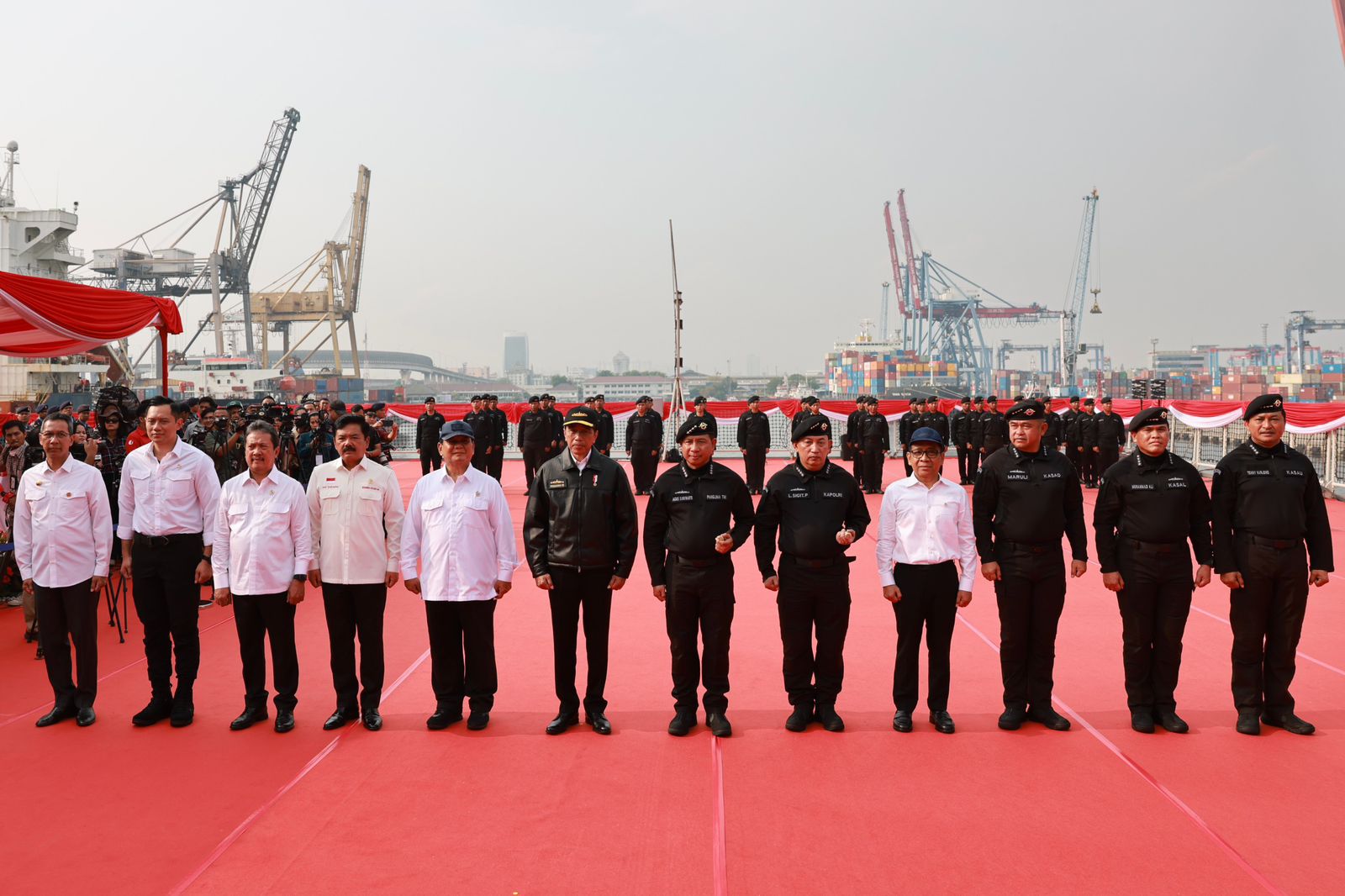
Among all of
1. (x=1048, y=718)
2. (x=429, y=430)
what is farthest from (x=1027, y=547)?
(x=429, y=430)

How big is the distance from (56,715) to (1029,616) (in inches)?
189

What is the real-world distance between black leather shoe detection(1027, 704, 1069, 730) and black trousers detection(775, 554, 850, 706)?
3.18 feet

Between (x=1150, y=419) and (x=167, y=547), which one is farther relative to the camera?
(x=167, y=547)

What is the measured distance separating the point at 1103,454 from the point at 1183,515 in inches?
441

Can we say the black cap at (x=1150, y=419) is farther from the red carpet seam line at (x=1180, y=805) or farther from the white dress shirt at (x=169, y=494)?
the white dress shirt at (x=169, y=494)

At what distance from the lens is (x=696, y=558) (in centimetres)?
404

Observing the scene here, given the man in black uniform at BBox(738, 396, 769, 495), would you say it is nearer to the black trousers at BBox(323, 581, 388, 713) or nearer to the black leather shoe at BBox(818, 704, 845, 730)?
the black leather shoe at BBox(818, 704, 845, 730)

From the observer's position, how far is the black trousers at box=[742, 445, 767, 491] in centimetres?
1434

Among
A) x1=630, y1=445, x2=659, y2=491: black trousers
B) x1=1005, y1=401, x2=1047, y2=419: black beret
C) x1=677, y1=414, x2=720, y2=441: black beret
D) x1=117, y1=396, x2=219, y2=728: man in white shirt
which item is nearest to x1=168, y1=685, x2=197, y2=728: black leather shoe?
x1=117, y1=396, x2=219, y2=728: man in white shirt

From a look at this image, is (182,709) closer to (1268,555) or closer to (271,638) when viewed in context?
(271,638)

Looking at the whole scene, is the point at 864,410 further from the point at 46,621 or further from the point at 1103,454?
the point at 46,621

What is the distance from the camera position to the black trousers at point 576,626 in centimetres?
415

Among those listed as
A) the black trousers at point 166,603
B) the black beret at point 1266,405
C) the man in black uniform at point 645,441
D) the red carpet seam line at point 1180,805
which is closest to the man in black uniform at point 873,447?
the man in black uniform at point 645,441

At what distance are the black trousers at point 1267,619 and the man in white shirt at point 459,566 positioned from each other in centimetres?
347
